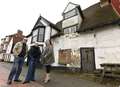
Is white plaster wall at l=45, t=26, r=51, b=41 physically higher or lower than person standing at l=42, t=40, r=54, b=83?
higher

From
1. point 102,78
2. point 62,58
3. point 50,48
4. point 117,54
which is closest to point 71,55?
point 62,58

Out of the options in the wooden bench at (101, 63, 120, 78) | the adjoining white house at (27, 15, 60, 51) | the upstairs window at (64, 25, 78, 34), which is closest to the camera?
the wooden bench at (101, 63, 120, 78)

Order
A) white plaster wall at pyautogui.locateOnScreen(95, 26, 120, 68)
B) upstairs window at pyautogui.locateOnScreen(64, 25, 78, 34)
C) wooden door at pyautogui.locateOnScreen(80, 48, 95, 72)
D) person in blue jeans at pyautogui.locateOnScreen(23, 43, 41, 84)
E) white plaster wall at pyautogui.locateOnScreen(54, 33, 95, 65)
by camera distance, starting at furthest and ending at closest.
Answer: upstairs window at pyautogui.locateOnScreen(64, 25, 78, 34) → white plaster wall at pyautogui.locateOnScreen(54, 33, 95, 65) → wooden door at pyautogui.locateOnScreen(80, 48, 95, 72) → white plaster wall at pyautogui.locateOnScreen(95, 26, 120, 68) → person in blue jeans at pyautogui.locateOnScreen(23, 43, 41, 84)

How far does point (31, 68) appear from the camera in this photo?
809 centimetres

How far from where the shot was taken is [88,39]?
693 inches

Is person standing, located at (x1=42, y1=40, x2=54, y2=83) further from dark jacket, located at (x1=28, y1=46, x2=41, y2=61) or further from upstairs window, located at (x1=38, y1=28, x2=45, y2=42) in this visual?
upstairs window, located at (x1=38, y1=28, x2=45, y2=42)

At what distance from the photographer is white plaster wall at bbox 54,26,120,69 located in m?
14.5

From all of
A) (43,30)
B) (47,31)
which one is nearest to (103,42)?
(47,31)

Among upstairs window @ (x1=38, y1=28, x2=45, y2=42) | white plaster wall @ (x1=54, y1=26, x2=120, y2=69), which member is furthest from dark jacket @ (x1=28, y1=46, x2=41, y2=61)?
upstairs window @ (x1=38, y1=28, x2=45, y2=42)

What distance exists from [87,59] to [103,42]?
2780 millimetres

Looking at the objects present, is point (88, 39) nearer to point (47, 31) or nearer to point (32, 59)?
point (47, 31)

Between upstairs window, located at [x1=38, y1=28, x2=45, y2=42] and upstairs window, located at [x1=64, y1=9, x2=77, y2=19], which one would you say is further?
upstairs window, located at [x1=38, y1=28, x2=45, y2=42]

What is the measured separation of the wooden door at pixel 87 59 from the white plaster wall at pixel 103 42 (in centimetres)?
49

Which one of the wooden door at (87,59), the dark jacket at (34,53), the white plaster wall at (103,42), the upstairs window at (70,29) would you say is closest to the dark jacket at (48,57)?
the dark jacket at (34,53)
